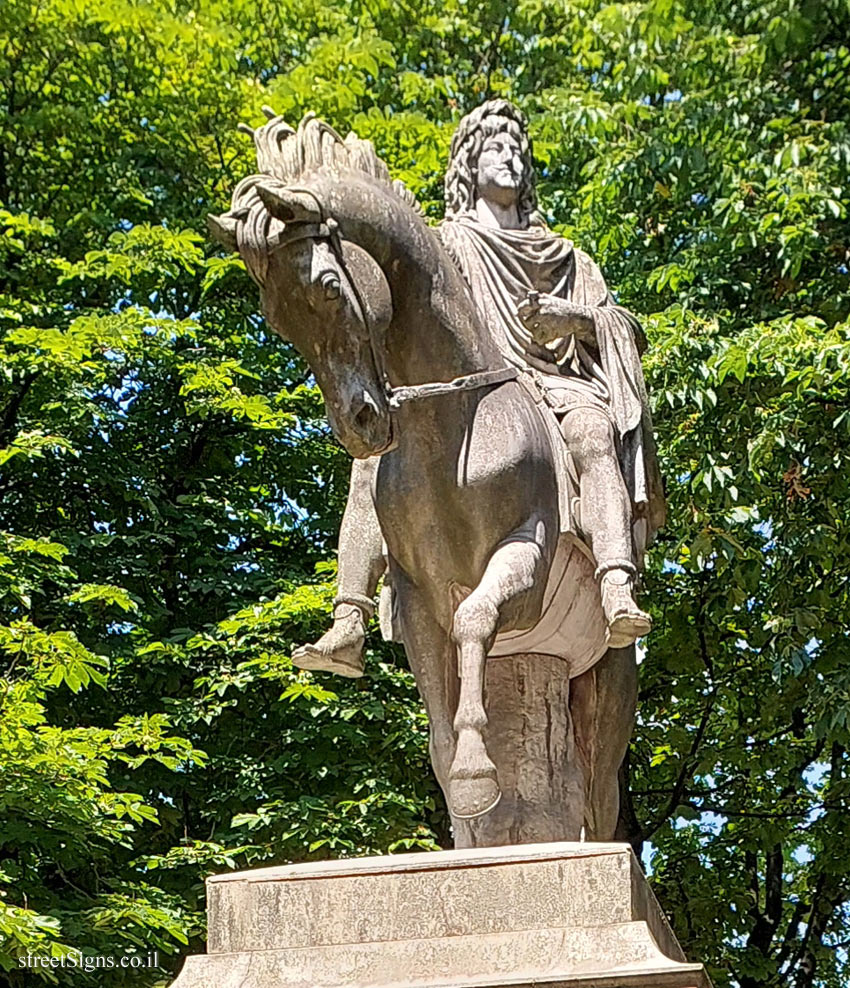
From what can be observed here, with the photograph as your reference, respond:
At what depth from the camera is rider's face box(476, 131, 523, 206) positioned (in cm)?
659

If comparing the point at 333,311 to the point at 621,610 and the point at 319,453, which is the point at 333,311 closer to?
the point at 621,610

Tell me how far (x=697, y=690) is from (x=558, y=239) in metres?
7.88

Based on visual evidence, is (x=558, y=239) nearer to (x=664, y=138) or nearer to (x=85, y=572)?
(x=664, y=138)

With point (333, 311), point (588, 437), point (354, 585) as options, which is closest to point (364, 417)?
point (333, 311)

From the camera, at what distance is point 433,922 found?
14.9ft

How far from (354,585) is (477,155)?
1.83m

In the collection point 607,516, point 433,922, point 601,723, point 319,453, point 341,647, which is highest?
point 319,453

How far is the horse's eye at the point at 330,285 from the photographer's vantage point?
4.94m

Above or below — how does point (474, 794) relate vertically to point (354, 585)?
below

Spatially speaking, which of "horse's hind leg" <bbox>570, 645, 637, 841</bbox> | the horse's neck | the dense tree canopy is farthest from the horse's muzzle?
the dense tree canopy

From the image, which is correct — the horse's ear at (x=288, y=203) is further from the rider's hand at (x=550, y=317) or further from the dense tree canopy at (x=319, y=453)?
the dense tree canopy at (x=319, y=453)

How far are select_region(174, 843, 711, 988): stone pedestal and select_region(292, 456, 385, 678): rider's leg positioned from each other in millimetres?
1205

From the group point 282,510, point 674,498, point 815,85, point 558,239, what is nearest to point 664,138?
point 815,85

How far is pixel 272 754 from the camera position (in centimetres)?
1239
